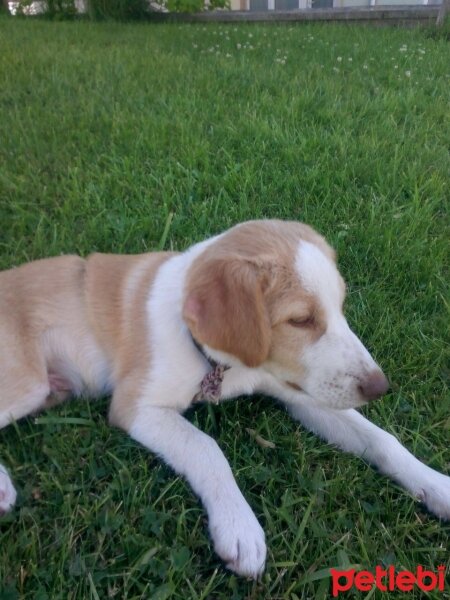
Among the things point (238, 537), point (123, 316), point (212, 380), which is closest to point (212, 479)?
point (238, 537)

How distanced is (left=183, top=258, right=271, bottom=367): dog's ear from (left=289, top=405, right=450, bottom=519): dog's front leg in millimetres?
557

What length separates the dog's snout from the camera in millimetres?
2289

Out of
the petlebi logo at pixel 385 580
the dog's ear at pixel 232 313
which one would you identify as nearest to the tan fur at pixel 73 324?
the dog's ear at pixel 232 313

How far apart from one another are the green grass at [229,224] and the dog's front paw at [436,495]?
7cm

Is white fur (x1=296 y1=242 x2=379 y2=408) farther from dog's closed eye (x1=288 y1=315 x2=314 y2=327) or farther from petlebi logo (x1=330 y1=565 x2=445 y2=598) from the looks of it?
petlebi logo (x1=330 y1=565 x2=445 y2=598)

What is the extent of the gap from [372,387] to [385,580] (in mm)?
683

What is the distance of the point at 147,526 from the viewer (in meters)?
2.13

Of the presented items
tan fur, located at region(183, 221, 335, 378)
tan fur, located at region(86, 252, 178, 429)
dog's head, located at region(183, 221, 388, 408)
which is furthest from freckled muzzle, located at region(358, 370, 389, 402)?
tan fur, located at region(86, 252, 178, 429)

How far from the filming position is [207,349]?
2.51m

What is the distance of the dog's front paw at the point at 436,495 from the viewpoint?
7.38 feet

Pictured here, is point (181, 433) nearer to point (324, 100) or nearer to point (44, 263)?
point (44, 263)

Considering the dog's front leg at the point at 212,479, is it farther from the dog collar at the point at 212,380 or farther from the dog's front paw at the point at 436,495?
the dog's front paw at the point at 436,495

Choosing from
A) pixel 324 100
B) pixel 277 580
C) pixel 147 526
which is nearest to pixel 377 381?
pixel 277 580

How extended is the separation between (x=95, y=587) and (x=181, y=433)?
2.35 ft
